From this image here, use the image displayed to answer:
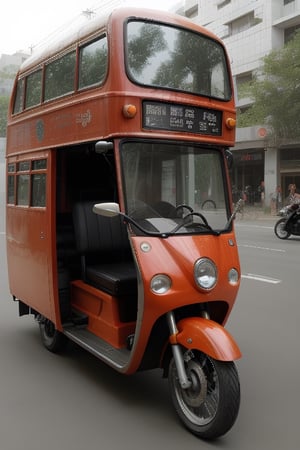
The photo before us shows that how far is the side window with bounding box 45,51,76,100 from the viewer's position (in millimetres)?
4414

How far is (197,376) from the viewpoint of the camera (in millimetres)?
3480

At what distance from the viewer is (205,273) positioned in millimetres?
3725

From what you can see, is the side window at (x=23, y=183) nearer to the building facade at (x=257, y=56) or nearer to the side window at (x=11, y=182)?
the side window at (x=11, y=182)

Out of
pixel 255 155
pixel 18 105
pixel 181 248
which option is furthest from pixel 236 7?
pixel 181 248

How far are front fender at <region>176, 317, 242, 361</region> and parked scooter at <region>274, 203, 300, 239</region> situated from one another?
10871 mm

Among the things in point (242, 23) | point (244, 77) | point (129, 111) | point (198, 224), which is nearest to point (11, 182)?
point (129, 111)

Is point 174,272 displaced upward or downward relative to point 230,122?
downward

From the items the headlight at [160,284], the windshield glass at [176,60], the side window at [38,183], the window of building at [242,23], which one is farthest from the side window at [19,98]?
the window of building at [242,23]

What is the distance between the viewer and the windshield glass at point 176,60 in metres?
3.90

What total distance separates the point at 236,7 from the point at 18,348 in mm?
32589

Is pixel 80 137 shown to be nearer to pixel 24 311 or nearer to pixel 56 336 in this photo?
pixel 56 336

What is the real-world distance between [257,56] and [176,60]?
29.1 meters

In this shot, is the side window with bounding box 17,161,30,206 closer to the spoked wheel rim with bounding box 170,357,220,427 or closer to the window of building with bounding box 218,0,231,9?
the spoked wheel rim with bounding box 170,357,220,427

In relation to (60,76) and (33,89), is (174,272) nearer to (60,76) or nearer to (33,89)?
(60,76)
